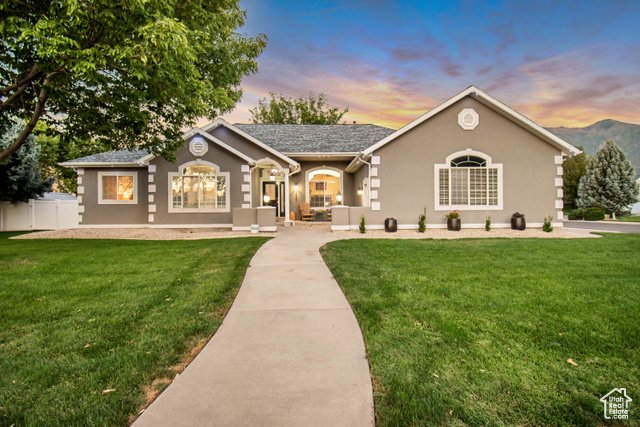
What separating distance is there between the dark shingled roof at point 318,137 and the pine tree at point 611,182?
2133cm

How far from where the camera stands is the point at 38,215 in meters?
17.3

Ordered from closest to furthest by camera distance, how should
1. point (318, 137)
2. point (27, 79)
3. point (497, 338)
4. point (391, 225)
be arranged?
1. point (497, 338)
2. point (27, 79)
3. point (391, 225)
4. point (318, 137)

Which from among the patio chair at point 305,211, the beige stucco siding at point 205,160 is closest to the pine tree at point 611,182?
the patio chair at point 305,211

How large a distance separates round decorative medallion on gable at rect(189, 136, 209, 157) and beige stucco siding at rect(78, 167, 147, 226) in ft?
10.5

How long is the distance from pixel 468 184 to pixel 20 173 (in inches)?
927

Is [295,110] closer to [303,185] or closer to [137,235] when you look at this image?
[303,185]

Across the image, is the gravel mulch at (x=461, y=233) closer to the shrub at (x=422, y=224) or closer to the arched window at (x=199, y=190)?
the shrub at (x=422, y=224)

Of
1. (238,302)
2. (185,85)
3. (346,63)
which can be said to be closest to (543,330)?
(238,302)

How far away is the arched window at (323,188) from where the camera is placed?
1809cm

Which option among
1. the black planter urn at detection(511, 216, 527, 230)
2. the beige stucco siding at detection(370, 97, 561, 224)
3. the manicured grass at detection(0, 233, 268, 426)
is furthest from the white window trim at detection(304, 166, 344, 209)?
the manicured grass at detection(0, 233, 268, 426)

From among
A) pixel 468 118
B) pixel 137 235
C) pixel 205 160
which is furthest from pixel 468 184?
pixel 137 235

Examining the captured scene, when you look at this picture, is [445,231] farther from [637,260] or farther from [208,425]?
[208,425]

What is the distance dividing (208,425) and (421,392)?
1.47m

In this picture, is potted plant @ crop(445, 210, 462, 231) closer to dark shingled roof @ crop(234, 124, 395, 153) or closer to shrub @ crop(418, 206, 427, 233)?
shrub @ crop(418, 206, 427, 233)
